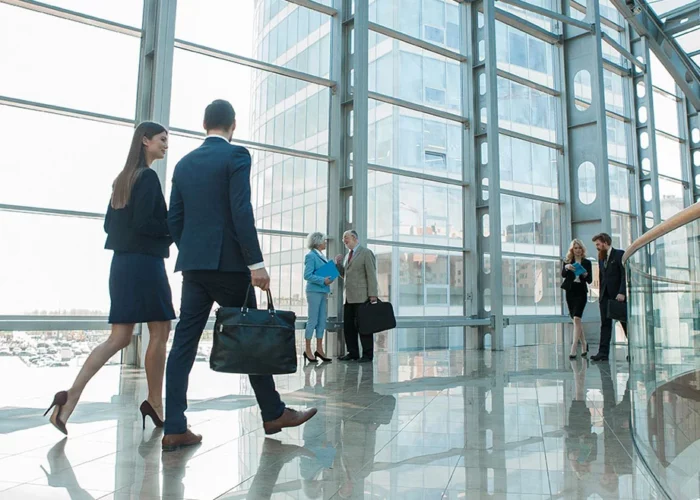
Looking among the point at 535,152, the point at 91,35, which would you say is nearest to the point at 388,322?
the point at 91,35

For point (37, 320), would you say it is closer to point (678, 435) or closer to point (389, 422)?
point (389, 422)

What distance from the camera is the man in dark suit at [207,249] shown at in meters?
2.45

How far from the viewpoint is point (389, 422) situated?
10.1ft

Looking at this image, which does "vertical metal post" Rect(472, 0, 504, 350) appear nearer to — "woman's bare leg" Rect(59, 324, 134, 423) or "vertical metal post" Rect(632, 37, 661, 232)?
"vertical metal post" Rect(632, 37, 661, 232)

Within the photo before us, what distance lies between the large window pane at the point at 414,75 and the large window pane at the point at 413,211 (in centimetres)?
128

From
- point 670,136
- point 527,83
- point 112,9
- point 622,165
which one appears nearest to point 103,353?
point 112,9

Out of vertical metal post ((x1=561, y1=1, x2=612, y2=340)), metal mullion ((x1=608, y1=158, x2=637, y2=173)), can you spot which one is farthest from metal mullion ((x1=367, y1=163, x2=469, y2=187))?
metal mullion ((x1=608, y1=158, x2=637, y2=173))

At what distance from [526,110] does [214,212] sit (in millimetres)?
9018

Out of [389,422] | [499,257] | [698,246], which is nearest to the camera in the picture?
[698,246]

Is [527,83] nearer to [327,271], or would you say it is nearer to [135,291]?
[327,271]

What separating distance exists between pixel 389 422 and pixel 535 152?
8452mm

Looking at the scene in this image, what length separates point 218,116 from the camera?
2670 mm

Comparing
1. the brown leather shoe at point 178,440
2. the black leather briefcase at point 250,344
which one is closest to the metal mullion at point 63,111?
the black leather briefcase at point 250,344

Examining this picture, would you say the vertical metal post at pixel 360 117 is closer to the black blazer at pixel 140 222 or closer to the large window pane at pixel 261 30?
the large window pane at pixel 261 30
